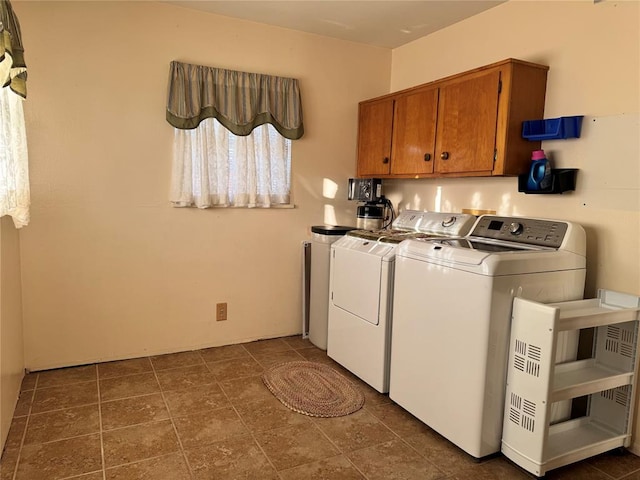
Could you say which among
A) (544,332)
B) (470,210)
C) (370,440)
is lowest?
(370,440)

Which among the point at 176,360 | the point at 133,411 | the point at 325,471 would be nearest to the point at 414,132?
the point at 325,471

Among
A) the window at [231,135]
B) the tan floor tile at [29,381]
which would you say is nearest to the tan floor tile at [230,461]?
the tan floor tile at [29,381]

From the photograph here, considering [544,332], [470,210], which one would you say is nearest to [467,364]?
[544,332]

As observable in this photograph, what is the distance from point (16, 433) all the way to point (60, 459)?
1.22ft

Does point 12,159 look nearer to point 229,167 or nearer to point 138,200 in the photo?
point 138,200

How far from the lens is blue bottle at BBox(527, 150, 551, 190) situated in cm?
239

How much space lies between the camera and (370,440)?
223 cm

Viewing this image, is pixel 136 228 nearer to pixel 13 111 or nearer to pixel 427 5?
pixel 13 111

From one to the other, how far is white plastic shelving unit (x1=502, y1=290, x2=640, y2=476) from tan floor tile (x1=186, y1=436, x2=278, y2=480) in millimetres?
1116

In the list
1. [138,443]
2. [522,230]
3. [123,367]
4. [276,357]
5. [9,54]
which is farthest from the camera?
[276,357]

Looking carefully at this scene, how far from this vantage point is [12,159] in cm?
205

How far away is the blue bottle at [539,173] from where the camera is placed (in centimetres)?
239

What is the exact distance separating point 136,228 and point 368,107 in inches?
79.0

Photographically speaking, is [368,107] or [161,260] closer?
[161,260]
